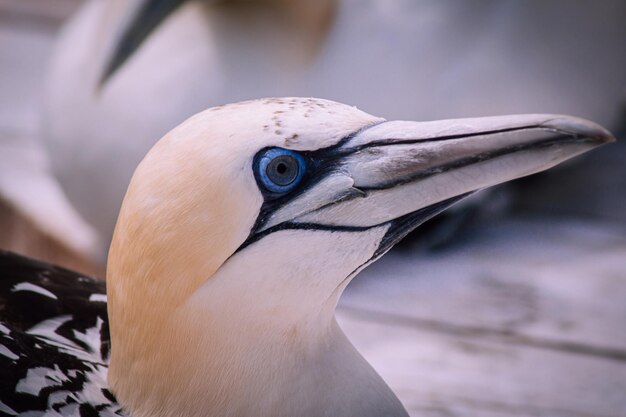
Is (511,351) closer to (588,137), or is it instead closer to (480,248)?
(480,248)

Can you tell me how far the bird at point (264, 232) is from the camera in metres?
1.18

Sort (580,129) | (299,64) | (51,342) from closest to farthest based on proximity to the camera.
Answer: (580,129), (51,342), (299,64)

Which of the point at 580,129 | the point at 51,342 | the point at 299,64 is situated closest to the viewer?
the point at 580,129

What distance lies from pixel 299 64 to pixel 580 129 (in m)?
1.72

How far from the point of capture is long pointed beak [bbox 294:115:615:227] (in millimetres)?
1178

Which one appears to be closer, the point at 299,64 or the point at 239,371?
the point at 239,371

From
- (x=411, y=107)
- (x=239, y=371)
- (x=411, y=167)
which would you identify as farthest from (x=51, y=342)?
(x=411, y=107)

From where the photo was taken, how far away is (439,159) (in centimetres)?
120

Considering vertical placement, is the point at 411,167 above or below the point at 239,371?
above

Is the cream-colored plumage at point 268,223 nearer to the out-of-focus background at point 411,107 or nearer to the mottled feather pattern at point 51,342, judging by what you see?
the mottled feather pattern at point 51,342

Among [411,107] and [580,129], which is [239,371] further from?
[411,107]

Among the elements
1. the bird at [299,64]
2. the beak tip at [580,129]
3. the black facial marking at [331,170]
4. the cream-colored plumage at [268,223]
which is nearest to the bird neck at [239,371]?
the cream-colored plumage at [268,223]

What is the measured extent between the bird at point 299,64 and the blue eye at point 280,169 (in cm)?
157

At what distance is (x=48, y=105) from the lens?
10.6 feet
